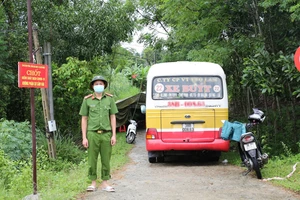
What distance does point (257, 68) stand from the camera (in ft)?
33.9

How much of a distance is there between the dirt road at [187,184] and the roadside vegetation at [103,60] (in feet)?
1.57

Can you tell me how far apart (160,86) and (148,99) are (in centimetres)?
45

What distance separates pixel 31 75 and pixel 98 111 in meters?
1.23

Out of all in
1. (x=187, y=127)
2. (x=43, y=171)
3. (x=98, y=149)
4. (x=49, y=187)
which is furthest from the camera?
(x=187, y=127)

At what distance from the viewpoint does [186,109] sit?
1057 centimetres

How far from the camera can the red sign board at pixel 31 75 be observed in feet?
20.0

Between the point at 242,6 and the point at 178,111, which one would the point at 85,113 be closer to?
the point at 178,111

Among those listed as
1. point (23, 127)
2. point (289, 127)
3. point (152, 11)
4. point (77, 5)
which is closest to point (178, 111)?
point (23, 127)

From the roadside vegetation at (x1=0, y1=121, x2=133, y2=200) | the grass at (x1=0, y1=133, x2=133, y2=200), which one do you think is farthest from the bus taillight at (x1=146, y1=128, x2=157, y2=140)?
the grass at (x1=0, y1=133, x2=133, y2=200)

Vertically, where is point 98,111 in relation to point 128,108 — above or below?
below

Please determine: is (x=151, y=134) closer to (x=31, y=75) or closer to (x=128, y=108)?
(x=31, y=75)

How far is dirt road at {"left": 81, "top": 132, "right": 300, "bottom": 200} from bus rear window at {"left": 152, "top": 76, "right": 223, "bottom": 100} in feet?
5.79

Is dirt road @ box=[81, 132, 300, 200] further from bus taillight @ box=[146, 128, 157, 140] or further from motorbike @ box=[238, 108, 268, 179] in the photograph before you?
bus taillight @ box=[146, 128, 157, 140]

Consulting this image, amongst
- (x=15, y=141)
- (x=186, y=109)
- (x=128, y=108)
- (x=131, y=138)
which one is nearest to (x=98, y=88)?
(x=186, y=109)
